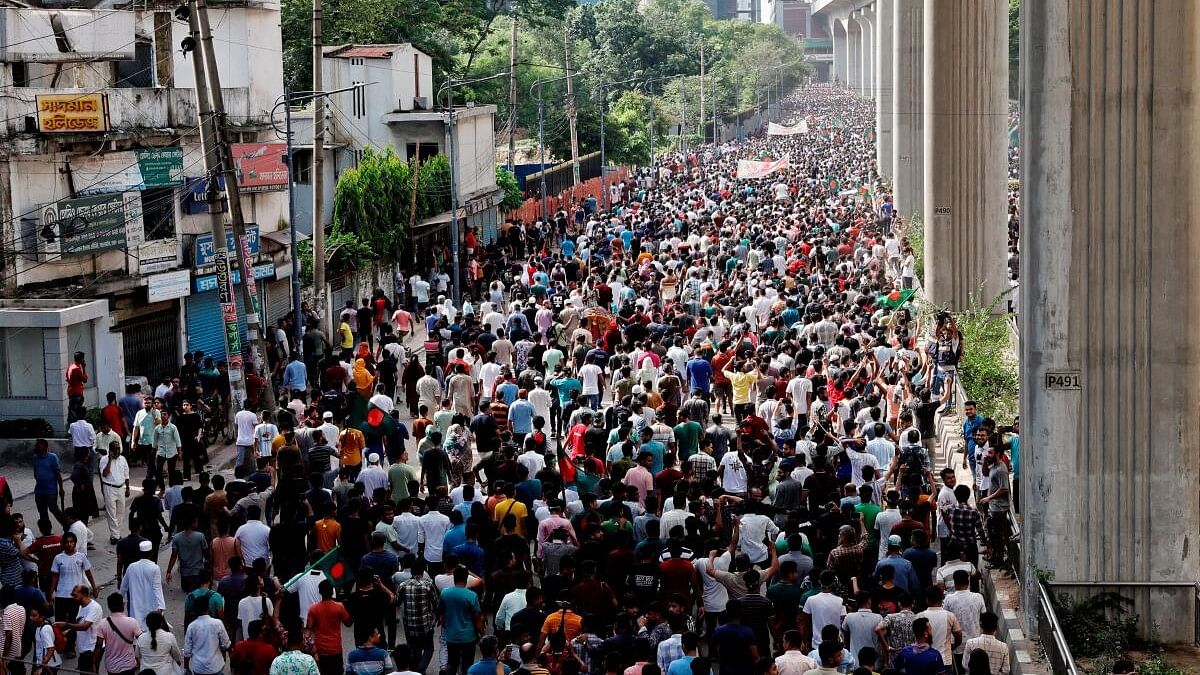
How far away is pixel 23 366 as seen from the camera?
76.1 ft

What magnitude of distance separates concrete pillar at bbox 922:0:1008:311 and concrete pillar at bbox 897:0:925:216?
12916mm

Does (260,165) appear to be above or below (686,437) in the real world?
above

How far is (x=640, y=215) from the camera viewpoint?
46656 mm

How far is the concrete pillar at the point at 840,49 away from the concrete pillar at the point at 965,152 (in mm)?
141077

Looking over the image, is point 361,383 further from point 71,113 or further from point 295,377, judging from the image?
point 71,113

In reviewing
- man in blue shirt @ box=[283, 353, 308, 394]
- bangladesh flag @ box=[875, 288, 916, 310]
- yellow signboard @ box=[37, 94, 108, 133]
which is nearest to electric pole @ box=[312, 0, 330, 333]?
yellow signboard @ box=[37, 94, 108, 133]

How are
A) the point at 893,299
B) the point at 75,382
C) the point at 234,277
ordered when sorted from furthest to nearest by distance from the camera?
the point at 234,277 → the point at 893,299 → the point at 75,382

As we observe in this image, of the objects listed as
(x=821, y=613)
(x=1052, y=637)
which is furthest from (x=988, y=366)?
(x=821, y=613)

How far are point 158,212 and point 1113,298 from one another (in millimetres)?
18458

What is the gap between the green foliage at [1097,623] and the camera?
14789 millimetres

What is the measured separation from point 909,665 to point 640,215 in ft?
117

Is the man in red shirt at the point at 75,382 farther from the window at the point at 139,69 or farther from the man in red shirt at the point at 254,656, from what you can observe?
the man in red shirt at the point at 254,656

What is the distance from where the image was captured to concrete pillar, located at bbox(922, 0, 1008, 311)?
31.9 metres

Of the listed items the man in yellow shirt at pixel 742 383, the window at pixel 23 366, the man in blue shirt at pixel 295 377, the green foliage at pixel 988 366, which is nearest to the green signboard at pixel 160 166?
the window at pixel 23 366
